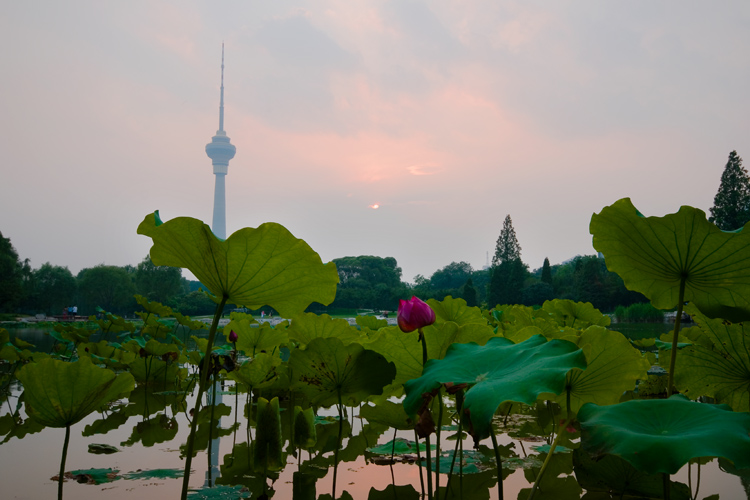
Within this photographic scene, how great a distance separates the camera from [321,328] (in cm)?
192

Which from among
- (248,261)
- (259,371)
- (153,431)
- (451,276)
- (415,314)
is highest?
(451,276)

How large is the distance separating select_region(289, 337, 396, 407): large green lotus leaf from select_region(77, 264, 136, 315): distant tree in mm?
40536

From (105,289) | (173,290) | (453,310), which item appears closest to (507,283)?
(173,290)

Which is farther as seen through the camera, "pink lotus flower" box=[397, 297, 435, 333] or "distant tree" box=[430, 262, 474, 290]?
"distant tree" box=[430, 262, 474, 290]

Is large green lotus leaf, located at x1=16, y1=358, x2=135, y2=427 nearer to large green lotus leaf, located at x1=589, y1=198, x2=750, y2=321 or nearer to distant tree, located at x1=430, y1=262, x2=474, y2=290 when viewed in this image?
large green lotus leaf, located at x1=589, y1=198, x2=750, y2=321

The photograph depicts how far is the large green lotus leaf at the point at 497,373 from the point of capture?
83 cm

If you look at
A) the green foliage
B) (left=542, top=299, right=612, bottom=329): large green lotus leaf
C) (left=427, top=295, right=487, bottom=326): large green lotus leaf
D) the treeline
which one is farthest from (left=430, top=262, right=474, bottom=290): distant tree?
(left=427, top=295, right=487, bottom=326): large green lotus leaf

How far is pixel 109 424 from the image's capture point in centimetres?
288

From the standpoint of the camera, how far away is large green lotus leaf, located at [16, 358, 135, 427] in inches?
50.9

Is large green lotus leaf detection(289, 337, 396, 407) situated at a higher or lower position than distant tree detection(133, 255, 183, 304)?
lower

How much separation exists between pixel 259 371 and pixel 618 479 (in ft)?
4.92

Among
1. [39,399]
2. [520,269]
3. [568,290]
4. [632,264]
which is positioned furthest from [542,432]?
[568,290]

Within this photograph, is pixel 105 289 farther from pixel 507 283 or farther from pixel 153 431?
pixel 153 431

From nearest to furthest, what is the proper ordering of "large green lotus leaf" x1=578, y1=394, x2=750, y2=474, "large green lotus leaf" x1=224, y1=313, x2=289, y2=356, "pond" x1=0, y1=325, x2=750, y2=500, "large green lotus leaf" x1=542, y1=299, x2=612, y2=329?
"large green lotus leaf" x1=578, y1=394, x2=750, y2=474, "pond" x1=0, y1=325, x2=750, y2=500, "large green lotus leaf" x1=224, y1=313, x2=289, y2=356, "large green lotus leaf" x1=542, y1=299, x2=612, y2=329
